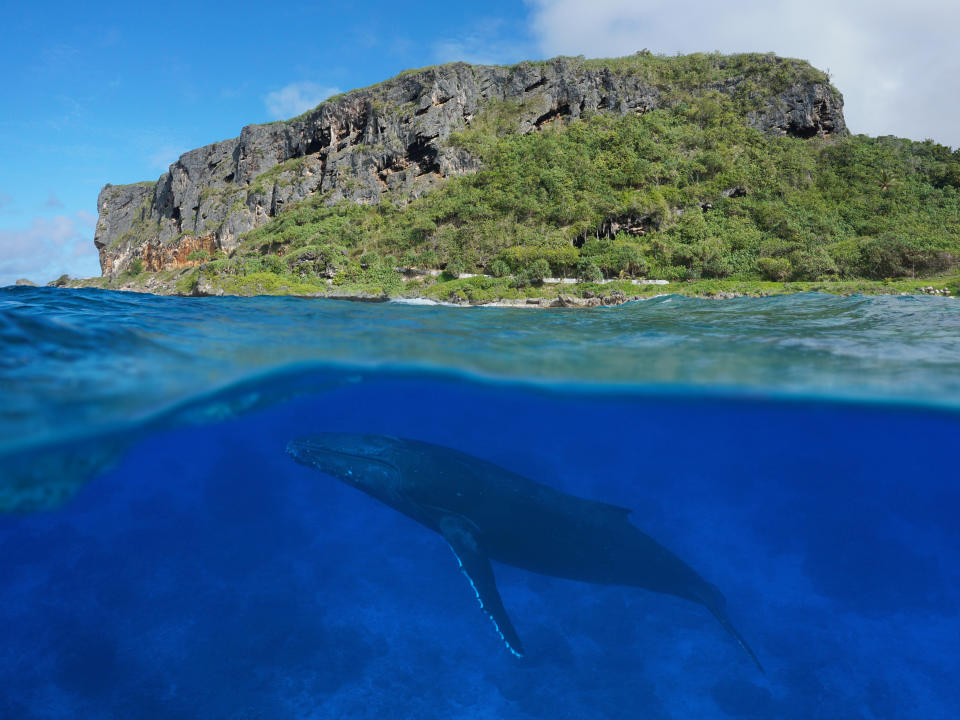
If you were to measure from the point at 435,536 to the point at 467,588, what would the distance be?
164 centimetres

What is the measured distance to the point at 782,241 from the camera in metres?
40.1

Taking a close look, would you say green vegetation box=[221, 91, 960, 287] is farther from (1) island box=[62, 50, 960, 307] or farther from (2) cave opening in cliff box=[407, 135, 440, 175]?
(2) cave opening in cliff box=[407, 135, 440, 175]

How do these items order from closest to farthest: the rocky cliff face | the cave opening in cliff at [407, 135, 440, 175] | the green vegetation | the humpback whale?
the humpback whale
the green vegetation
the rocky cliff face
the cave opening in cliff at [407, 135, 440, 175]

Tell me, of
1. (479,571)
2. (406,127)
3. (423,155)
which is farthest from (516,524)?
(406,127)

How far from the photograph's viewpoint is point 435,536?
1222 cm

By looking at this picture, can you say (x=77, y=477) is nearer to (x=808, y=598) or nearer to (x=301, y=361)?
(x=301, y=361)

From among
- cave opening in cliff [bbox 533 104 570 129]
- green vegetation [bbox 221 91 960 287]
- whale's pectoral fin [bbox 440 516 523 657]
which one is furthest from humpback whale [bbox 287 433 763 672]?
cave opening in cliff [bbox 533 104 570 129]

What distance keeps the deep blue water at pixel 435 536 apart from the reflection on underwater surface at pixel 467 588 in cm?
6

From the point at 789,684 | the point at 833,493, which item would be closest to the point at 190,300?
the point at 789,684

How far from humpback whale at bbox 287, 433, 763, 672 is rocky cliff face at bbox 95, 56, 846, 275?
2171 inches

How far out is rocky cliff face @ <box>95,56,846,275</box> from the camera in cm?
5962

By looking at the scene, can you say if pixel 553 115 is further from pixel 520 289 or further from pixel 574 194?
pixel 520 289

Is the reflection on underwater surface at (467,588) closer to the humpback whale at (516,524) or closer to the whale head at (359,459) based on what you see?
the humpback whale at (516,524)

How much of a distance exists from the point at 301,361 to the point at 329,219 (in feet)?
176
